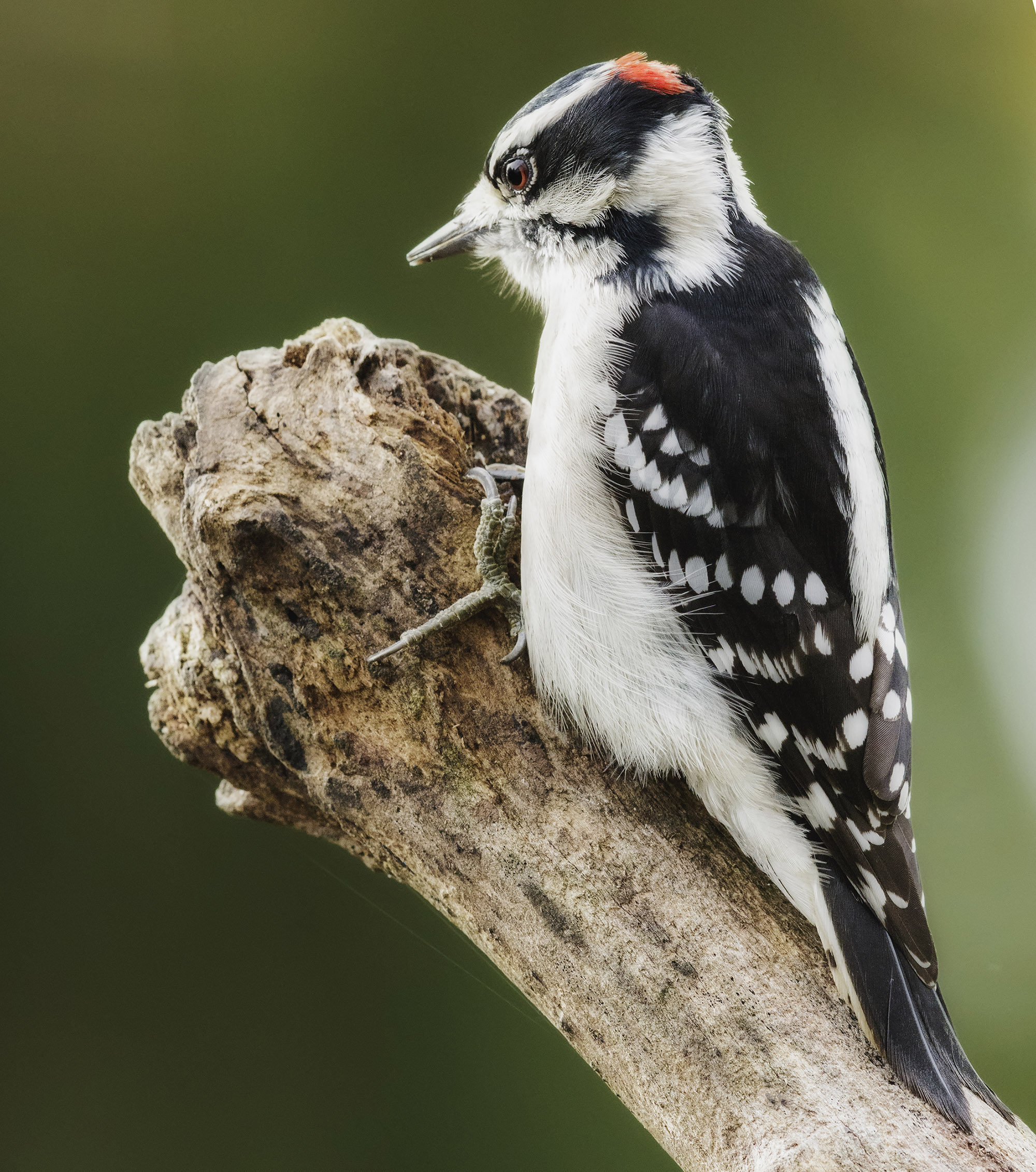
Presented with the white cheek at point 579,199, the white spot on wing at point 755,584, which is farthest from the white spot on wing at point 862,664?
the white cheek at point 579,199

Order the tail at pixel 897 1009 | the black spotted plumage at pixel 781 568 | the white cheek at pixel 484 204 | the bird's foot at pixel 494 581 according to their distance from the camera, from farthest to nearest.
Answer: the white cheek at pixel 484 204 < the bird's foot at pixel 494 581 < the black spotted plumage at pixel 781 568 < the tail at pixel 897 1009

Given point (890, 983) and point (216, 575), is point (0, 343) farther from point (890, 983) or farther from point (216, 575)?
point (890, 983)

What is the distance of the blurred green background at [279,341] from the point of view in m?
2.00

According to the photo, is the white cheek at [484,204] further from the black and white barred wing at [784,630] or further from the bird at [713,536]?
the black and white barred wing at [784,630]

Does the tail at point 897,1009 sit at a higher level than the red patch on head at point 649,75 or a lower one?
lower

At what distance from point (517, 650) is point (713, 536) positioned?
0.90 ft

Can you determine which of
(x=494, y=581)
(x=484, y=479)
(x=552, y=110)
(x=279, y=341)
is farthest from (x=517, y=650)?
(x=279, y=341)

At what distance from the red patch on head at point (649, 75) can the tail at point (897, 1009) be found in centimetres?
97

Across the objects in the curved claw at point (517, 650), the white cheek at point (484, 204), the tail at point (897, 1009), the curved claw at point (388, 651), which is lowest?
the tail at point (897, 1009)

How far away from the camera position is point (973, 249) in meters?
2.25

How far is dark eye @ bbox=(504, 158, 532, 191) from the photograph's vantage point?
1.22 metres

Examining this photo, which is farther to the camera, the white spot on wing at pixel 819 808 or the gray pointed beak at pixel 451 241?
the gray pointed beak at pixel 451 241

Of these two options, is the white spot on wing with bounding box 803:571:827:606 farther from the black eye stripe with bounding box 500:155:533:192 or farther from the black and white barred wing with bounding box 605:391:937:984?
the black eye stripe with bounding box 500:155:533:192

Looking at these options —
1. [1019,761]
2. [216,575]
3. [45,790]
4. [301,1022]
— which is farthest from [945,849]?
[45,790]
